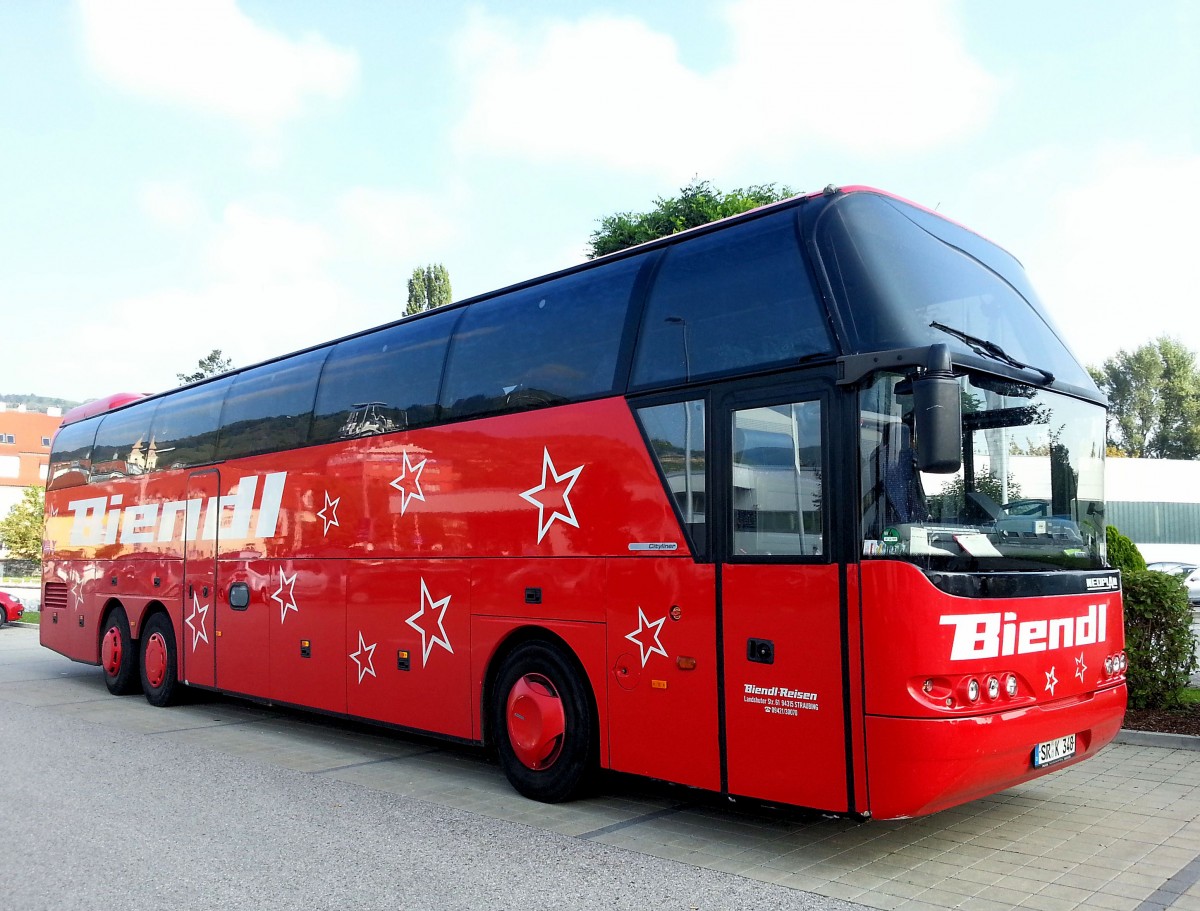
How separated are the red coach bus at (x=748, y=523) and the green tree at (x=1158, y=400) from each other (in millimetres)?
64393

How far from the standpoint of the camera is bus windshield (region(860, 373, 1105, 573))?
5.21 m

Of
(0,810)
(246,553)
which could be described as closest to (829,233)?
(0,810)

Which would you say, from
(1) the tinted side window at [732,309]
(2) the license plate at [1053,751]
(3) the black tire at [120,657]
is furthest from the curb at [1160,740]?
(3) the black tire at [120,657]

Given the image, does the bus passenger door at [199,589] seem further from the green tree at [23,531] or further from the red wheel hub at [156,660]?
the green tree at [23,531]

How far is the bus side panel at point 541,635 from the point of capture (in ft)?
22.1

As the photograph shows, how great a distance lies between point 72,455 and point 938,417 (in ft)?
47.1

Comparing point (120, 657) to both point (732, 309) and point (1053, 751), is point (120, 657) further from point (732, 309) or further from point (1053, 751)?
point (1053, 751)

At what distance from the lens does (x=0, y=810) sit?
→ 6922 mm

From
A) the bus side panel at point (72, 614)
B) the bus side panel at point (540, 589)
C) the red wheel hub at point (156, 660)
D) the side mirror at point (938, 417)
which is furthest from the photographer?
the bus side panel at point (72, 614)

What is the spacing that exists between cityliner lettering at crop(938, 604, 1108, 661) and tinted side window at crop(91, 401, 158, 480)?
11.3 meters

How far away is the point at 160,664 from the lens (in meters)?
12.7

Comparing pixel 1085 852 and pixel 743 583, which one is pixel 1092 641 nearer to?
pixel 1085 852

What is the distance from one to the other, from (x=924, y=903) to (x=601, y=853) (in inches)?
72.6

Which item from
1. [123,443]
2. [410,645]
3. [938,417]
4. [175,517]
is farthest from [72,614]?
[938,417]
